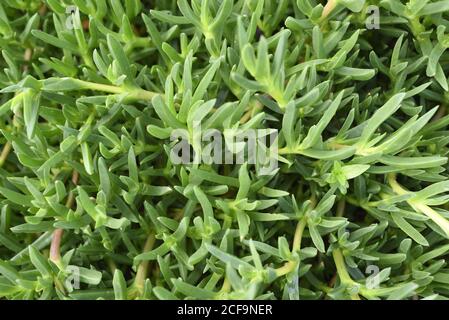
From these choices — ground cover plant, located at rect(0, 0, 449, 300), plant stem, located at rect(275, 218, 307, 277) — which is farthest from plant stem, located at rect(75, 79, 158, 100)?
plant stem, located at rect(275, 218, 307, 277)

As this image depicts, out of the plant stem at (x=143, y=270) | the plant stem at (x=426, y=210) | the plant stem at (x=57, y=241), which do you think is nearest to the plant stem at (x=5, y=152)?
the plant stem at (x=57, y=241)

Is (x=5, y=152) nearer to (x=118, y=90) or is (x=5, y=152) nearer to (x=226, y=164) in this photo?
(x=118, y=90)

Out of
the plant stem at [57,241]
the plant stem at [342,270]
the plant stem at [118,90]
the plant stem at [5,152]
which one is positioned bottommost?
the plant stem at [342,270]

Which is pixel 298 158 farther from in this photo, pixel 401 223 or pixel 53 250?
pixel 53 250

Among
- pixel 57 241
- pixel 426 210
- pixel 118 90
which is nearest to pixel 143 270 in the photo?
pixel 57 241

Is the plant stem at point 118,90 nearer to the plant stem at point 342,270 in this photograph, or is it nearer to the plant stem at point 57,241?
the plant stem at point 57,241

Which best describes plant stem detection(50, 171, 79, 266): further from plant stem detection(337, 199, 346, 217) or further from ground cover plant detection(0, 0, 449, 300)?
plant stem detection(337, 199, 346, 217)

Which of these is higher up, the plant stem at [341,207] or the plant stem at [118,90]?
the plant stem at [118,90]
